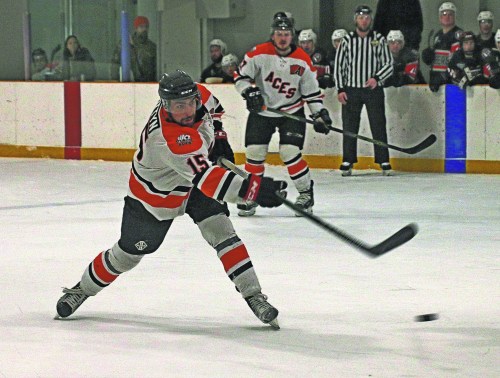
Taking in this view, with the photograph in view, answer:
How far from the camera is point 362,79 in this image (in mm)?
9242

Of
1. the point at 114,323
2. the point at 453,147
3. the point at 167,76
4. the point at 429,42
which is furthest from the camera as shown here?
the point at 429,42

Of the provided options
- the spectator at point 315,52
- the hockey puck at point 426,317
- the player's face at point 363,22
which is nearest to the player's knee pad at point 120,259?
the hockey puck at point 426,317

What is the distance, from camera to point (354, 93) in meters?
9.26

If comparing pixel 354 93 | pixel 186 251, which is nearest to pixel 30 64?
pixel 354 93

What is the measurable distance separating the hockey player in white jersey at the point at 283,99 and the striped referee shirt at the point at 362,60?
6.61ft

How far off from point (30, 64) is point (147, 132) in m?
7.54

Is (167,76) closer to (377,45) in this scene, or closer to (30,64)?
(377,45)

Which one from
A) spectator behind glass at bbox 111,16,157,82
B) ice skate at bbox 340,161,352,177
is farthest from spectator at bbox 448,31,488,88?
spectator behind glass at bbox 111,16,157,82

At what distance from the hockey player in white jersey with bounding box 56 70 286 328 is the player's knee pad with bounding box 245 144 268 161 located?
3.03 metres

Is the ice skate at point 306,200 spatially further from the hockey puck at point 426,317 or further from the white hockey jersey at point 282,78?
the hockey puck at point 426,317

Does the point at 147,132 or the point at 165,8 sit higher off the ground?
the point at 165,8

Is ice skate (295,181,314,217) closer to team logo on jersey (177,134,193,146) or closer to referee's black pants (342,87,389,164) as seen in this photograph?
referee's black pants (342,87,389,164)

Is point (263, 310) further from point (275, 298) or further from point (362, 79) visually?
point (362, 79)

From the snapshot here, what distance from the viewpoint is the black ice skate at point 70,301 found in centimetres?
436
